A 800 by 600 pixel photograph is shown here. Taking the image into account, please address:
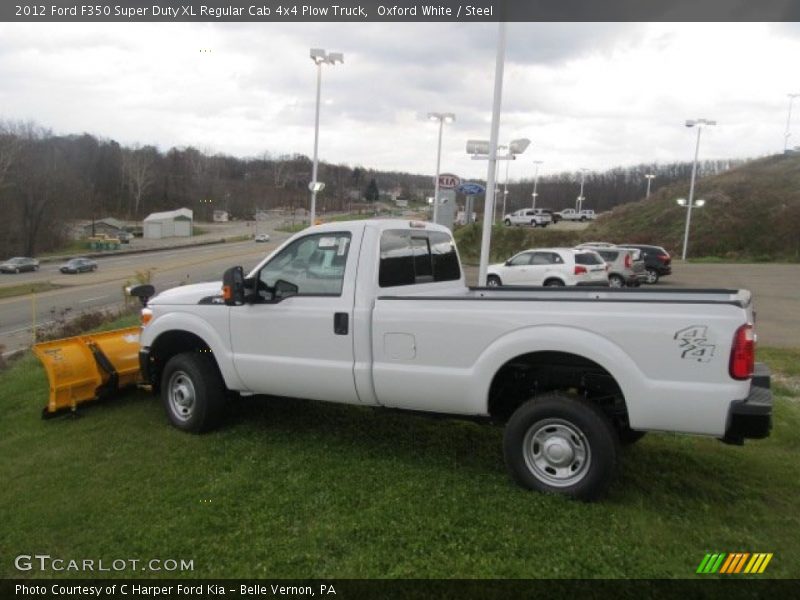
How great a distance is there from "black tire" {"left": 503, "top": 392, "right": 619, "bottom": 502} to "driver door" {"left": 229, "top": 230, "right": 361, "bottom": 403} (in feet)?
4.45

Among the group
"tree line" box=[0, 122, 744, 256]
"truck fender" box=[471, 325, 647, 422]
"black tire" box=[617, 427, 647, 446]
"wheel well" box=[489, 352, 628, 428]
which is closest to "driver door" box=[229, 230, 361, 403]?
"truck fender" box=[471, 325, 647, 422]

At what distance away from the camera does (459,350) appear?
435cm

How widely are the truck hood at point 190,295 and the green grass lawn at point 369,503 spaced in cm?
119

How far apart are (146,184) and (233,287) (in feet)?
427

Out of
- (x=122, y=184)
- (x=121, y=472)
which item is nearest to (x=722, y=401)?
(x=121, y=472)

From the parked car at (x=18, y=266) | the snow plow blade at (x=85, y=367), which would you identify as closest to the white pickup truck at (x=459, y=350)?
the snow plow blade at (x=85, y=367)

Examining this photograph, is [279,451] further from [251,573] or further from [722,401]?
[722,401]

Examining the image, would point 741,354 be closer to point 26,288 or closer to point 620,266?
point 620,266

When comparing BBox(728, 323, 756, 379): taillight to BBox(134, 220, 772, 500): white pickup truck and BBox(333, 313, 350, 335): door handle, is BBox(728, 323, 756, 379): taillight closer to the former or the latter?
BBox(134, 220, 772, 500): white pickup truck

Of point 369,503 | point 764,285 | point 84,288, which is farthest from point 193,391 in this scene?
point 84,288

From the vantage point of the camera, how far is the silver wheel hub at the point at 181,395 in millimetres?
5651
